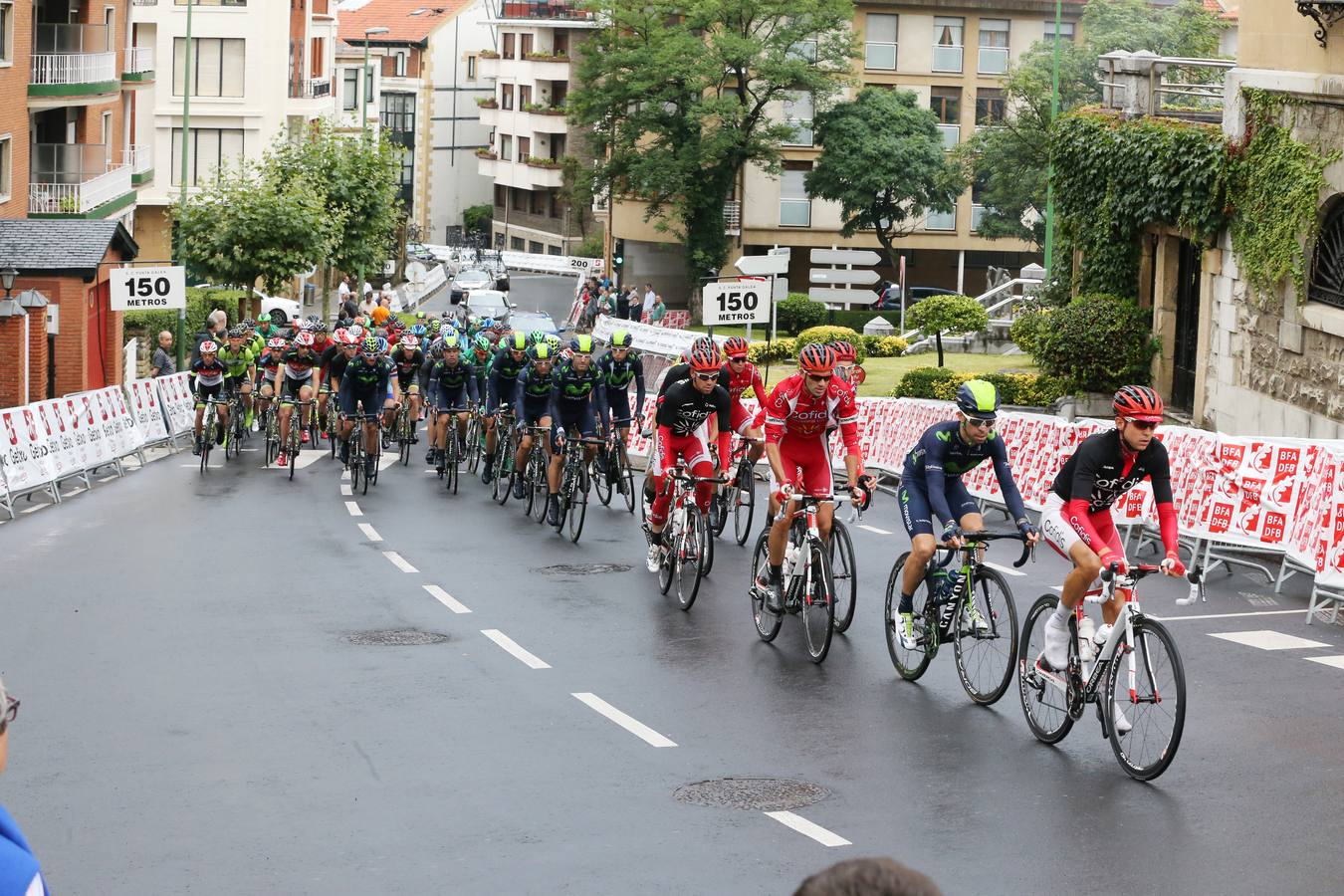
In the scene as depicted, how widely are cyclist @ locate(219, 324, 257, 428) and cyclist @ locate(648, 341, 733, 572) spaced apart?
13055mm

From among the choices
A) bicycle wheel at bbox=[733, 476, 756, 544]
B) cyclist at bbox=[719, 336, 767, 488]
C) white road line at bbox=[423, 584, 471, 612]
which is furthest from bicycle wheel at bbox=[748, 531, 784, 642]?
bicycle wheel at bbox=[733, 476, 756, 544]

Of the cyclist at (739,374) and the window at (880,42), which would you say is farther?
the window at (880,42)

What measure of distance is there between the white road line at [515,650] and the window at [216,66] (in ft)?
189

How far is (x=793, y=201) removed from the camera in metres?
72.7

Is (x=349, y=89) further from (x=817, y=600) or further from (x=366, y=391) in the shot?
(x=817, y=600)

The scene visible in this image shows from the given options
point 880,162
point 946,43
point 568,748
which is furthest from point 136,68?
point 568,748

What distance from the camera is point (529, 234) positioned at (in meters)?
113

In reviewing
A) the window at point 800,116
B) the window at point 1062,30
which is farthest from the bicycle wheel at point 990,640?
the window at point 1062,30

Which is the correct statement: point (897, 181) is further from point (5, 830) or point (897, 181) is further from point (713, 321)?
point (5, 830)

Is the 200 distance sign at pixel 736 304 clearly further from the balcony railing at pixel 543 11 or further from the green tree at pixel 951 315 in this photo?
the balcony railing at pixel 543 11

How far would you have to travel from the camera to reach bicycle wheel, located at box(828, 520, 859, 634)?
13211mm

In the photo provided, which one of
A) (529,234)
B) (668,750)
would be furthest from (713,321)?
(529,234)

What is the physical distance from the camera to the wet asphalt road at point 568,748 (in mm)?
8750

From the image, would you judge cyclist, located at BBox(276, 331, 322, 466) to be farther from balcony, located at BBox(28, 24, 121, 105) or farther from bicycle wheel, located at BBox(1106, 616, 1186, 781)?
balcony, located at BBox(28, 24, 121, 105)
